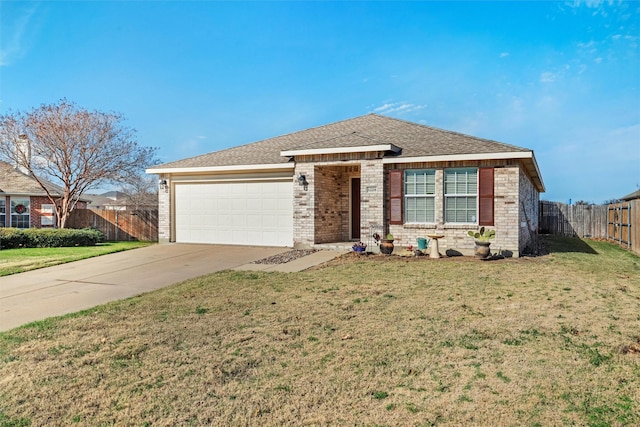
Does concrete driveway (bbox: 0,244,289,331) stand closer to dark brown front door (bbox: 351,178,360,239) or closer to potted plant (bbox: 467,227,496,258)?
dark brown front door (bbox: 351,178,360,239)

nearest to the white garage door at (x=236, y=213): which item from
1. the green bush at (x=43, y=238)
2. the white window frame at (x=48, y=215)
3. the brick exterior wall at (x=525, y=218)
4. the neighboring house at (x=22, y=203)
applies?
the green bush at (x=43, y=238)

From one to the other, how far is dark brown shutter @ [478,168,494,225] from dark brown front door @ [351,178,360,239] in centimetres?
A: 486

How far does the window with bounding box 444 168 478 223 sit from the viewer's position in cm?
1229

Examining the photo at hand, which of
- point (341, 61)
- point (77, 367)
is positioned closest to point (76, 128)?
point (341, 61)

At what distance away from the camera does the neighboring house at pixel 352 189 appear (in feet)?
39.6

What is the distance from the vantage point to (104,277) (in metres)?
9.42

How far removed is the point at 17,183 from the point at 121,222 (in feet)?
23.1

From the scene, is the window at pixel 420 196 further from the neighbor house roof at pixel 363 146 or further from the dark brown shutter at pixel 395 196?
the neighbor house roof at pixel 363 146

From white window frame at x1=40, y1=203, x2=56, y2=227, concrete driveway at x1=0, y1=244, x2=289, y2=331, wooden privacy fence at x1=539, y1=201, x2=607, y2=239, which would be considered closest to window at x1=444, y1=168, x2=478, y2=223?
concrete driveway at x1=0, y1=244, x2=289, y2=331

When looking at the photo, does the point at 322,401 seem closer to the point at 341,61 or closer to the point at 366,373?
the point at 366,373

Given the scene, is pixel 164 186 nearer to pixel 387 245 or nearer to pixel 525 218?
pixel 387 245

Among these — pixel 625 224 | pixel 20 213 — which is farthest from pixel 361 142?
pixel 20 213

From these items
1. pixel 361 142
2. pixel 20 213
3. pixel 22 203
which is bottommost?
pixel 20 213

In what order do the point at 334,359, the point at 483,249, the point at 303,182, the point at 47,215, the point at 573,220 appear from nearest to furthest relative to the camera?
the point at 334,359, the point at 483,249, the point at 303,182, the point at 47,215, the point at 573,220
